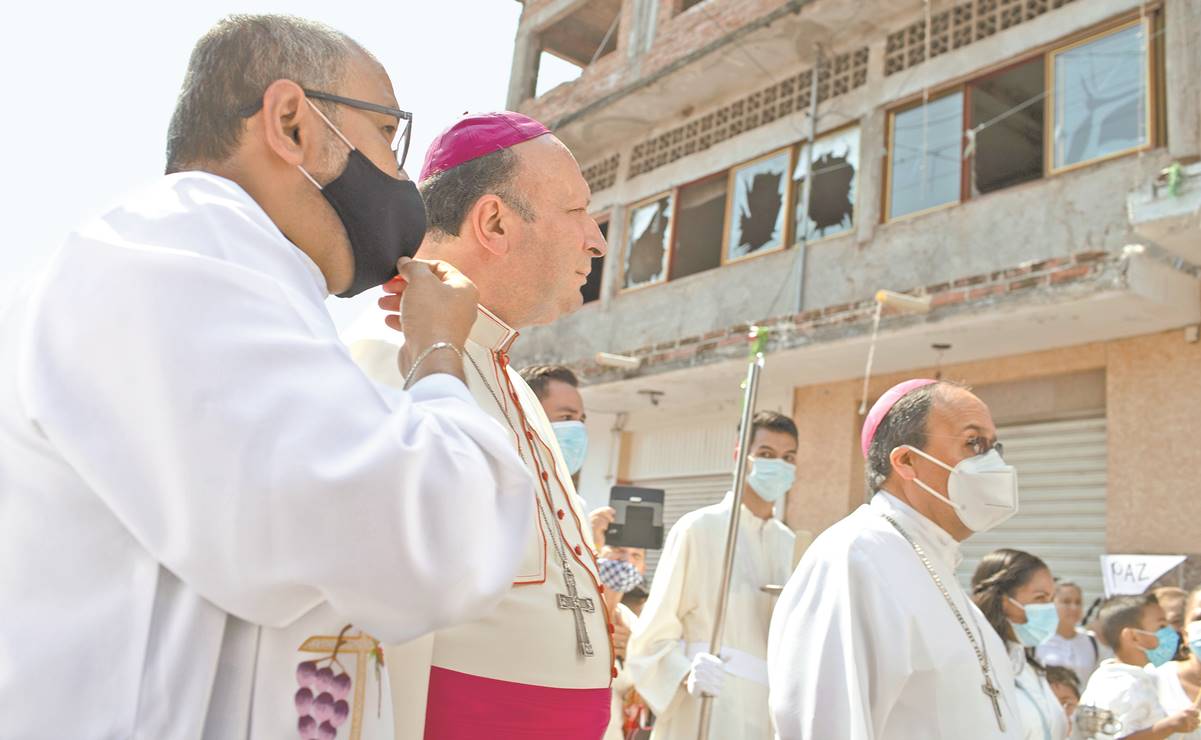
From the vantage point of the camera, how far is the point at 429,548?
117cm

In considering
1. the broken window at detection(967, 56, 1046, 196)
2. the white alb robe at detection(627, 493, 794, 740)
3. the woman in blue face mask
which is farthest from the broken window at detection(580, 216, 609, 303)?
the woman in blue face mask

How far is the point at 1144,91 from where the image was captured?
9055mm

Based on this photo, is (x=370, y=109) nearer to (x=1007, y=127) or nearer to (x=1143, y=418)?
(x=1143, y=418)

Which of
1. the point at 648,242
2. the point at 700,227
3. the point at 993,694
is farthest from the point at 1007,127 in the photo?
the point at 993,694

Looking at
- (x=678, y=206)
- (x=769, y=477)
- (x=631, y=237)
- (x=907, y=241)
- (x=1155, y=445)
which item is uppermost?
(x=678, y=206)

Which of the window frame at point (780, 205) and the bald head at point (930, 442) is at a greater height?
the window frame at point (780, 205)

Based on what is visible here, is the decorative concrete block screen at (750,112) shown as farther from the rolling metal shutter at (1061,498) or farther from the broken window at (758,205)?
the rolling metal shutter at (1061,498)

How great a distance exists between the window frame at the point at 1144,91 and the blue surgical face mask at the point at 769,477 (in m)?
5.22

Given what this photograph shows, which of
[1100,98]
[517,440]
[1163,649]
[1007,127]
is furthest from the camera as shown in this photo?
[1007,127]

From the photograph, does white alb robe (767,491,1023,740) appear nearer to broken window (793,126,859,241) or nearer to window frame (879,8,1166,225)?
window frame (879,8,1166,225)

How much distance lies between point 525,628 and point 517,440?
482mm

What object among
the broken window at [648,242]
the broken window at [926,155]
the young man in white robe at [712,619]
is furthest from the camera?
the broken window at [648,242]

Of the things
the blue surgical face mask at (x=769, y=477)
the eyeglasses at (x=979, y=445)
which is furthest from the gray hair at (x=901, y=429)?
the blue surgical face mask at (x=769, y=477)

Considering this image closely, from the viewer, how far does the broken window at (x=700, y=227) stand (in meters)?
13.4
